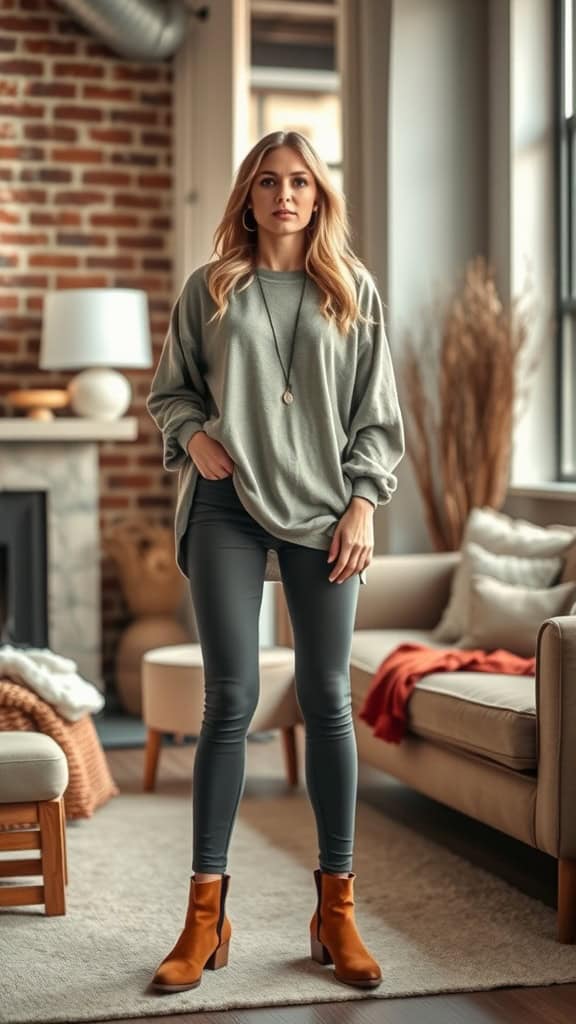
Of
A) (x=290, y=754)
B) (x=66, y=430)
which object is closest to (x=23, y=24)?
(x=66, y=430)

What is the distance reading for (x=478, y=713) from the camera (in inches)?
134

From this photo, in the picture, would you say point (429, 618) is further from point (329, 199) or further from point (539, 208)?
point (329, 199)

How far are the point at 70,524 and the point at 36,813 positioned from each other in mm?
2932

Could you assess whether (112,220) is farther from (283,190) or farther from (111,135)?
(283,190)

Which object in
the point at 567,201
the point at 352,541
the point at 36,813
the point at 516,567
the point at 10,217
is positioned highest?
the point at 10,217

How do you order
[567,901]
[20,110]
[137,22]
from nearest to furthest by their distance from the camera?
[567,901]
[137,22]
[20,110]

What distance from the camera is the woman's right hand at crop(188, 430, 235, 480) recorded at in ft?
8.57

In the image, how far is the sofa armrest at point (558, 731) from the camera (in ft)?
9.90

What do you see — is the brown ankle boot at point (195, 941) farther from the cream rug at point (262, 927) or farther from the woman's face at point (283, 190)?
the woman's face at point (283, 190)

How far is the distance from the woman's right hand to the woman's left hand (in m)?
0.22

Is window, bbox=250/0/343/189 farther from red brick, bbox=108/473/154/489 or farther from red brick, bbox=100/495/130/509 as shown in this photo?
red brick, bbox=100/495/130/509

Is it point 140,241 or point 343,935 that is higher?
point 140,241

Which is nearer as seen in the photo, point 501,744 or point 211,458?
point 211,458

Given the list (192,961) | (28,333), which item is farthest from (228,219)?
(28,333)
